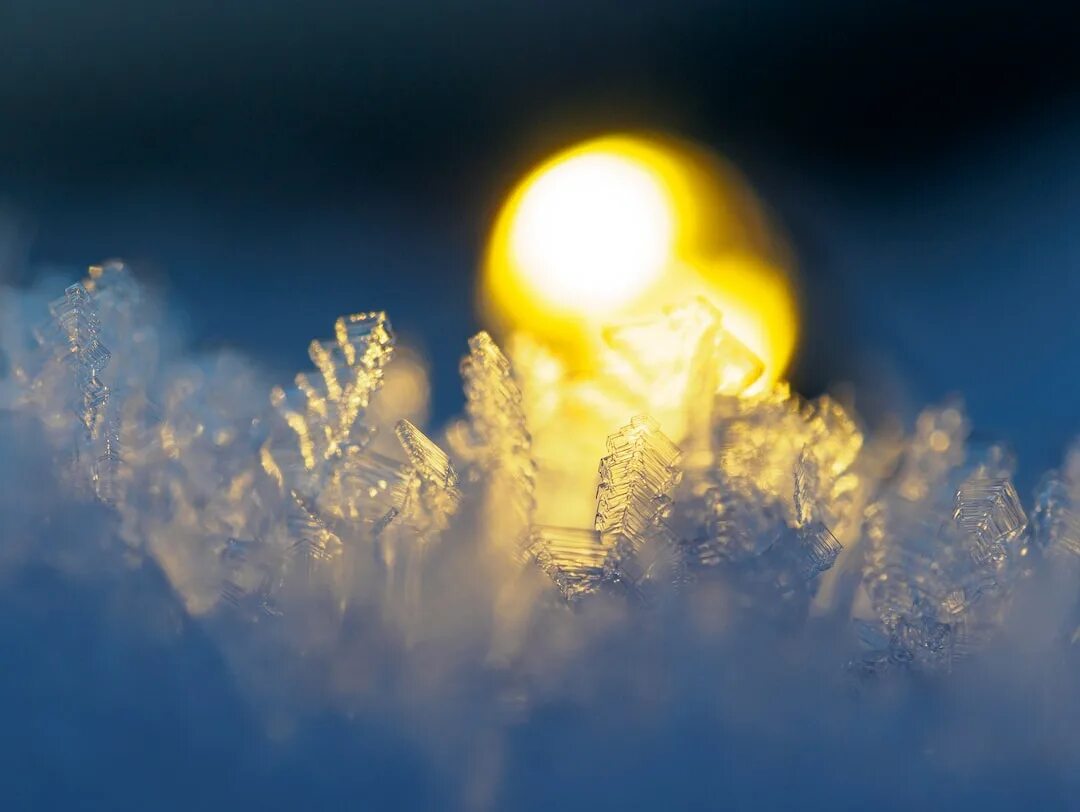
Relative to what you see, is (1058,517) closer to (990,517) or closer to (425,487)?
(990,517)

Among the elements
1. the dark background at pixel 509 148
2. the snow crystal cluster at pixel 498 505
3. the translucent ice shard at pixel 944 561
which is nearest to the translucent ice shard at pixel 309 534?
the snow crystal cluster at pixel 498 505

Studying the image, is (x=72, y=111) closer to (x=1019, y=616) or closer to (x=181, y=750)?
(x=181, y=750)

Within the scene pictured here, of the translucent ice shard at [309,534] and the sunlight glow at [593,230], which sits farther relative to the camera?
the sunlight glow at [593,230]

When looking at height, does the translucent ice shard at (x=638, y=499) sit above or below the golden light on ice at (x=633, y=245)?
below

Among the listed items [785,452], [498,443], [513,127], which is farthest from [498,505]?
[513,127]

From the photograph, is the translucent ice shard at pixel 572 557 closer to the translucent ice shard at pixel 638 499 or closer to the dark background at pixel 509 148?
the translucent ice shard at pixel 638 499

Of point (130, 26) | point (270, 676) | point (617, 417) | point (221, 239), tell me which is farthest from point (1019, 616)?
point (130, 26)
